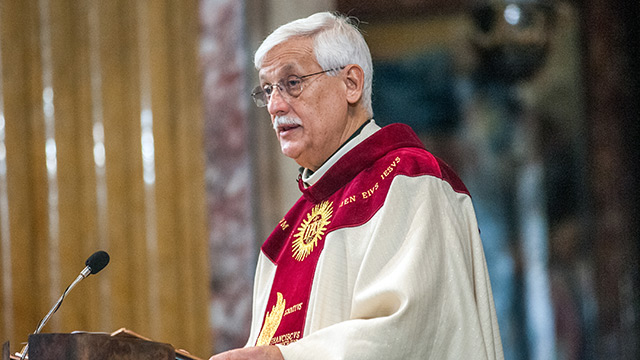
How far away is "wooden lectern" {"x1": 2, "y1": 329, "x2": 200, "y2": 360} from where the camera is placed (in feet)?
7.97

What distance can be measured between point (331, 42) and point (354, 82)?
0.58ft

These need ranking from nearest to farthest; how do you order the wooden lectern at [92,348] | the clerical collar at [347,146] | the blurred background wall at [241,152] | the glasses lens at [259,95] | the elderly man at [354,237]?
1. the wooden lectern at [92,348]
2. the elderly man at [354,237]
3. the clerical collar at [347,146]
4. the glasses lens at [259,95]
5. the blurred background wall at [241,152]

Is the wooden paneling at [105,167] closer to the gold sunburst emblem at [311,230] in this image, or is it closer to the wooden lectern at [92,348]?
the gold sunburst emblem at [311,230]

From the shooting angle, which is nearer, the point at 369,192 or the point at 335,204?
the point at 369,192

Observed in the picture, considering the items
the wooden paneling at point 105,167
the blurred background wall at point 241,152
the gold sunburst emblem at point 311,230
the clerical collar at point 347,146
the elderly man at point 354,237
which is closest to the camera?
the elderly man at point 354,237

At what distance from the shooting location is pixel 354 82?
11.4ft

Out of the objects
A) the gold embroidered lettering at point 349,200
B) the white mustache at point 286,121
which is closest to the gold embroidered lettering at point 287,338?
the gold embroidered lettering at point 349,200

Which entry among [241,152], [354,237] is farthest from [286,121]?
[241,152]

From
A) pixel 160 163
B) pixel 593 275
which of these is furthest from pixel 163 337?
pixel 593 275

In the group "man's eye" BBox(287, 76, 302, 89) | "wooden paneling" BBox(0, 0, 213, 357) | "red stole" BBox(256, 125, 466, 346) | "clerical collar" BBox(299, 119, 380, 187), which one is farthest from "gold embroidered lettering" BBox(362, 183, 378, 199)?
"wooden paneling" BBox(0, 0, 213, 357)

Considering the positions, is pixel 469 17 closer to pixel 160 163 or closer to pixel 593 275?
pixel 593 275

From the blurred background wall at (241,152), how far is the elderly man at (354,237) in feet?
7.08

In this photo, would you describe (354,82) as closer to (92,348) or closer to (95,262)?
(95,262)

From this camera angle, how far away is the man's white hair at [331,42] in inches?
136
